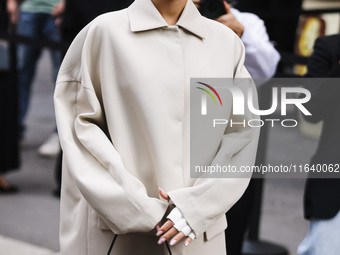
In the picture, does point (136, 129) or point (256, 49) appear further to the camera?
point (256, 49)

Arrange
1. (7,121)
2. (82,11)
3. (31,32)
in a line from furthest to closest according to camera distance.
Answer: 1. (31,32)
2. (7,121)
3. (82,11)

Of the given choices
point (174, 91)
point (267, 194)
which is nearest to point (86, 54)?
point (174, 91)

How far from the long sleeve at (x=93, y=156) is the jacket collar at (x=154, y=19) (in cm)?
15

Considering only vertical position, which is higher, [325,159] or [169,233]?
[169,233]

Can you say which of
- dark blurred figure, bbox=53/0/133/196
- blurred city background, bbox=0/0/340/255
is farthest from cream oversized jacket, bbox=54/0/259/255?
dark blurred figure, bbox=53/0/133/196

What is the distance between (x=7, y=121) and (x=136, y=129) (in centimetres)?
364

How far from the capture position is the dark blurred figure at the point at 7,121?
567 cm

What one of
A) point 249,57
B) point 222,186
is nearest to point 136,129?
point 222,186

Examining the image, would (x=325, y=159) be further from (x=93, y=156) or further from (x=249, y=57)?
(x=93, y=156)

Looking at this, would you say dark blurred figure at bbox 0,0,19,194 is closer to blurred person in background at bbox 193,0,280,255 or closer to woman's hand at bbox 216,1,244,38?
blurred person in background at bbox 193,0,280,255

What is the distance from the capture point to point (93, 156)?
7.34ft

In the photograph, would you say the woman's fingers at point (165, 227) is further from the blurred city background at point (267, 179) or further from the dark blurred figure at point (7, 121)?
the dark blurred figure at point (7, 121)

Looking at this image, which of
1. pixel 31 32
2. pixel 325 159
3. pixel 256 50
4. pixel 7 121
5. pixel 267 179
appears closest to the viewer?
pixel 325 159

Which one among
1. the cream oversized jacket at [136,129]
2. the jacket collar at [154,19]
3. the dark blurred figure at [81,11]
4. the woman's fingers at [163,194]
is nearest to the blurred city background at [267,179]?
the dark blurred figure at [81,11]
